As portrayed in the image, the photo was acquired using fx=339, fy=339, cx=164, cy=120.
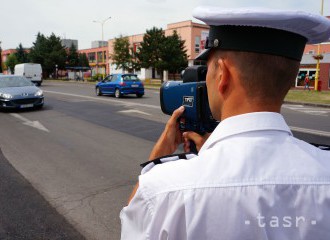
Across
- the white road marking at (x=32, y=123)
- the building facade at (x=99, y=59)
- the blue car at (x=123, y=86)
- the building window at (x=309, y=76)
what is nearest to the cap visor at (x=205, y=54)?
the white road marking at (x=32, y=123)

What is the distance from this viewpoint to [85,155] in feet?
21.3

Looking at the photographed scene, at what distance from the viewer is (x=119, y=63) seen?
5153cm

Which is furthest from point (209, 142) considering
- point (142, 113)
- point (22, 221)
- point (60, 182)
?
point (142, 113)

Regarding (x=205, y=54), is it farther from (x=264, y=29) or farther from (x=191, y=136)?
(x=191, y=136)

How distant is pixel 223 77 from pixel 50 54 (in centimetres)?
7071

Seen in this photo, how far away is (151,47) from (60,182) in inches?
1539

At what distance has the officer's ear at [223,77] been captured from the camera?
110 centimetres

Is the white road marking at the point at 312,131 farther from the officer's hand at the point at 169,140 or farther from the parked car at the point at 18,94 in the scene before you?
the parked car at the point at 18,94

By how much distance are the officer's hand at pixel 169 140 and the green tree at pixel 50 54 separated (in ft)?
228

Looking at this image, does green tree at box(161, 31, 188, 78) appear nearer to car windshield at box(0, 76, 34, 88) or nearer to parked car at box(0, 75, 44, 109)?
car windshield at box(0, 76, 34, 88)

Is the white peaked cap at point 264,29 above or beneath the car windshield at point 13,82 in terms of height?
above

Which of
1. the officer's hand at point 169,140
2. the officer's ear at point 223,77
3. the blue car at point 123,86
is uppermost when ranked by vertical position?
the officer's ear at point 223,77

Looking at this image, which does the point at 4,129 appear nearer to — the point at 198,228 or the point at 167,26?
the point at 198,228

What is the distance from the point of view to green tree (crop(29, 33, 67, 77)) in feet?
220
